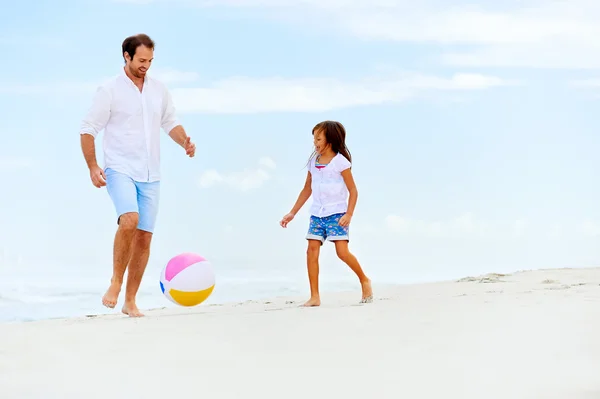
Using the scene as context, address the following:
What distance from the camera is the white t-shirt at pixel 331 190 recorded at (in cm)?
730

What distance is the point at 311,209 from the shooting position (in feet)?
24.4

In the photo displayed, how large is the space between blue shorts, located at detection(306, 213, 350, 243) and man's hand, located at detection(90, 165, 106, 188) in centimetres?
192

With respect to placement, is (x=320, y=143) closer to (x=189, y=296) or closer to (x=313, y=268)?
(x=313, y=268)

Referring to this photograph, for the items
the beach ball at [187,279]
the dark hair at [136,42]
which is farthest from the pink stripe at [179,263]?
the dark hair at [136,42]

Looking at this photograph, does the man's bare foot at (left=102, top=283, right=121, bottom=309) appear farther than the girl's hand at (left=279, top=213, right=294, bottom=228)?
No

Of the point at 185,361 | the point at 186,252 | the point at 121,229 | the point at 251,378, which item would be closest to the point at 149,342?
the point at 185,361

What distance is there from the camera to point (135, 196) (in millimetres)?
6645

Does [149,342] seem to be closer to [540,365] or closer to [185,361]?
[185,361]

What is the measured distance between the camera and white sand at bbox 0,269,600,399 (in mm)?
4168

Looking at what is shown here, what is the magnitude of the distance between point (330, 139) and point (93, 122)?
7.01 ft

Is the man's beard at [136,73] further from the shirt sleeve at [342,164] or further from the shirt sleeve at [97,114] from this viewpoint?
the shirt sleeve at [342,164]

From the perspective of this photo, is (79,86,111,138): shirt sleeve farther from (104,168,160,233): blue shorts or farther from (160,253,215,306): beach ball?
(160,253,215,306): beach ball

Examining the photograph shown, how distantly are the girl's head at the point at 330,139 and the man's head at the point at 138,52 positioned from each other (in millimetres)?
1677

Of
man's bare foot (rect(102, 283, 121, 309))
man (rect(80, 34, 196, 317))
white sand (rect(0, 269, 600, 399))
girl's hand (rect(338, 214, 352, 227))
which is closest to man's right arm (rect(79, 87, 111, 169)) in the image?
man (rect(80, 34, 196, 317))
